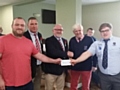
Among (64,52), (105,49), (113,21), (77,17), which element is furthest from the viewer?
(113,21)

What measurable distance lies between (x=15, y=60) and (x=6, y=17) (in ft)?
20.9

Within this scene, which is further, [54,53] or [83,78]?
[83,78]

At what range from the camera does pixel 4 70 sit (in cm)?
199

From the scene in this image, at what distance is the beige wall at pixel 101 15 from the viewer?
23.6ft

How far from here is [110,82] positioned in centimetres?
227

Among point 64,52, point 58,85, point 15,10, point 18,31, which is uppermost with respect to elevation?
point 15,10

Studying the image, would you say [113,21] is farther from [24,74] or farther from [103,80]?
[24,74]

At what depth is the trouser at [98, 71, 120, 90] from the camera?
87.3 inches

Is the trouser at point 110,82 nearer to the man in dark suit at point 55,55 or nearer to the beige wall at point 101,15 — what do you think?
the man in dark suit at point 55,55

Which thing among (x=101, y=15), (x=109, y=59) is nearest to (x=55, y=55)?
(x=109, y=59)

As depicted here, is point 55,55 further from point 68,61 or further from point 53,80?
point 53,80

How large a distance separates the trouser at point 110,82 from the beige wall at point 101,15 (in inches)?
207

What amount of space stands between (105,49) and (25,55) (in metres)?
1.03

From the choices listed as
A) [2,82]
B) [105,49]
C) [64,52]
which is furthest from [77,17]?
[2,82]
